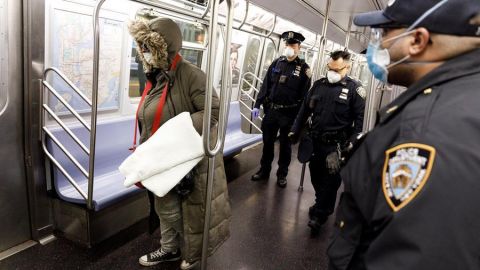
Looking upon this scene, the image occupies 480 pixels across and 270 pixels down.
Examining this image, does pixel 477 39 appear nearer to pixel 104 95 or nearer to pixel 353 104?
→ pixel 353 104

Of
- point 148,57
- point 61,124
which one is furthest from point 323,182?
point 61,124

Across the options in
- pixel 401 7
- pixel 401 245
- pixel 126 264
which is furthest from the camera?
pixel 126 264

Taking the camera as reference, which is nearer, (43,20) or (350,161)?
(350,161)

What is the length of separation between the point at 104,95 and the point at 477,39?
3.26m

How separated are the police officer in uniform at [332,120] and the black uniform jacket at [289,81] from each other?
3.17 feet

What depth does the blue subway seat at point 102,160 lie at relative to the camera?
2.75m

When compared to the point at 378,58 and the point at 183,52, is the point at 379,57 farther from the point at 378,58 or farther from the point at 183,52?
the point at 183,52

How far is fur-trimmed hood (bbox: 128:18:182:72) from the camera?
1968mm

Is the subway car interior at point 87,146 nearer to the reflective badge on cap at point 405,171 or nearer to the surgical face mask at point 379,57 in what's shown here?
the surgical face mask at point 379,57

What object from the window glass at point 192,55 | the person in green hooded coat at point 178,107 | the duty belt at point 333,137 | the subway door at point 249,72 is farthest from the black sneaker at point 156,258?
the subway door at point 249,72

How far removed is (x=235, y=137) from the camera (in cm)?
555

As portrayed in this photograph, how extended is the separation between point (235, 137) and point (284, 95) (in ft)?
4.55

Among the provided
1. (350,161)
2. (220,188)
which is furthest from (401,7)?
(220,188)

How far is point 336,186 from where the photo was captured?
3.40 meters
